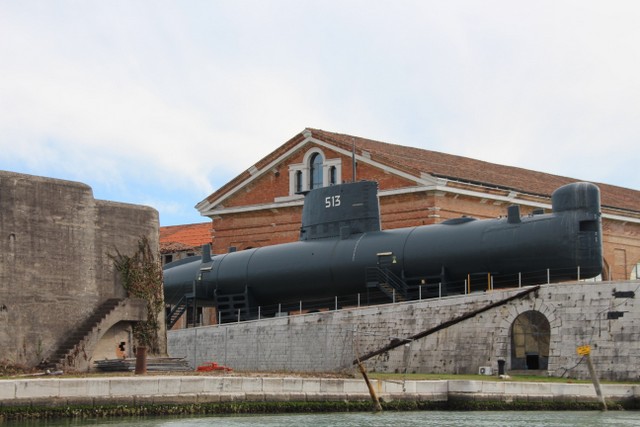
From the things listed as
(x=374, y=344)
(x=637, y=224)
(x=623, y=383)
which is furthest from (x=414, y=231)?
(x=637, y=224)

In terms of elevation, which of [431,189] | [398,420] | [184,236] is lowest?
[398,420]

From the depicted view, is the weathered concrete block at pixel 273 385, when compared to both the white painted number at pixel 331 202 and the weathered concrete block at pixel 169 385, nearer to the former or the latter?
the weathered concrete block at pixel 169 385

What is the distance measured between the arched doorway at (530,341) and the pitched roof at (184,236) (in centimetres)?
4026

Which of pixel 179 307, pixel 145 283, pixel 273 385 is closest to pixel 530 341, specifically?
pixel 145 283

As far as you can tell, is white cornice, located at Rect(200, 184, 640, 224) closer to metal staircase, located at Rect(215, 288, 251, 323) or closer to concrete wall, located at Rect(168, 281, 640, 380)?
metal staircase, located at Rect(215, 288, 251, 323)

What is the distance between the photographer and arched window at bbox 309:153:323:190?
55594 mm

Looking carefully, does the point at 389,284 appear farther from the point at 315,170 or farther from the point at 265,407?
the point at 315,170

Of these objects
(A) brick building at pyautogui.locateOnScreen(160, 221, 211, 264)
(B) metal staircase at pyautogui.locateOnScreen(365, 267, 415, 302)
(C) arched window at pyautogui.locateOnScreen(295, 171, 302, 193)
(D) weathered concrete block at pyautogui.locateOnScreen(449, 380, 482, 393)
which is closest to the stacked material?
(D) weathered concrete block at pyautogui.locateOnScreen(449, 380, 482, 393)

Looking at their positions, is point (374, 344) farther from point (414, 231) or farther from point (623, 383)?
point (623, 383)

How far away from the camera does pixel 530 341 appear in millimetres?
33875

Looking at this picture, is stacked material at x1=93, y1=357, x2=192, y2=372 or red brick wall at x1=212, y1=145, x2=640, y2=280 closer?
stacked material at x1=93, y1=357, x2=192, y2=372

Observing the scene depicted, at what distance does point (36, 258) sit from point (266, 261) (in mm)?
16819

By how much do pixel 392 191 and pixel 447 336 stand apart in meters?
16.9

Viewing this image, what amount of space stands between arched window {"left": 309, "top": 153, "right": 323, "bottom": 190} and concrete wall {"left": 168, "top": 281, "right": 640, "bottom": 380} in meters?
14.0
